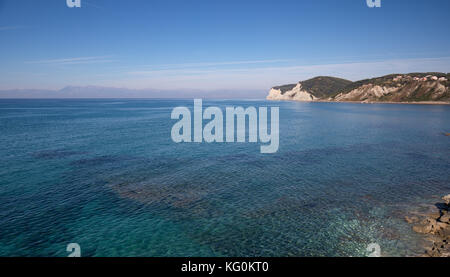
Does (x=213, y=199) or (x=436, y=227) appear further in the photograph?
(x=213, y=199)

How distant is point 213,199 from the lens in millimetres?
27469

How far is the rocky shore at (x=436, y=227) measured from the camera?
17.2m

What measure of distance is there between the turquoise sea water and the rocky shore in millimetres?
889

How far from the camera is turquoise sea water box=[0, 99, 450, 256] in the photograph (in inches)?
747

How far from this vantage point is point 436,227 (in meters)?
20.2

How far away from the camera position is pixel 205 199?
90.2ft

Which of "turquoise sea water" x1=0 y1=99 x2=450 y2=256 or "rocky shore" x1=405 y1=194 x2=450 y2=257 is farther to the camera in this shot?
"turquoise sea water" x1=0 y1=99 x2=450 y2=256

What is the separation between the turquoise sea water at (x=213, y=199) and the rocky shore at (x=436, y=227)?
2.92 ft

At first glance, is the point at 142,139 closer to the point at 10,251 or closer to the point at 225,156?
the point at 225,156

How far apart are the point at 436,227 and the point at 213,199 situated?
20618 millimetres

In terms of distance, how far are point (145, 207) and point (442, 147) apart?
64.5 meters
